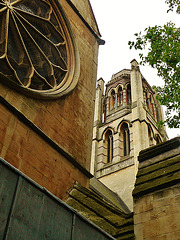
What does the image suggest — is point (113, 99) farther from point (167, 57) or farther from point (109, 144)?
point (167, 57)

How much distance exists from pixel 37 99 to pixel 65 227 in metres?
3.53

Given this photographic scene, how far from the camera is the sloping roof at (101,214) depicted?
4.66 meters

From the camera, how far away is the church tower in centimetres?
2125

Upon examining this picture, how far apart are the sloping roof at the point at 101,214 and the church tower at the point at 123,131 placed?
44.7ft

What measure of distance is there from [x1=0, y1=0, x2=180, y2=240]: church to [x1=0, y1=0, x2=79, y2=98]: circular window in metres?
0.02

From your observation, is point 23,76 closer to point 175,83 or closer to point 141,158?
point 141,158

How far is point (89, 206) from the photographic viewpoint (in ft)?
19.4

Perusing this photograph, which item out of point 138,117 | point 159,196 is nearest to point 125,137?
point 138,117

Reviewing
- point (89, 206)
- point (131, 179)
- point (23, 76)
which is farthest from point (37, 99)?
point (131, 179)

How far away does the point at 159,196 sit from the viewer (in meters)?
4.29

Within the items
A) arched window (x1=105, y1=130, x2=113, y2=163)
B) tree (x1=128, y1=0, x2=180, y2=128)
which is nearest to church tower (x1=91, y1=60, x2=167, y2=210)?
arched window (x1=105, y1=130, x2=113, y2=163)

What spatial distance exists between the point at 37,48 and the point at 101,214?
4426mm

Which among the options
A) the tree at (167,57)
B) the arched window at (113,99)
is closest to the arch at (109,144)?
the arched window at (113,99)

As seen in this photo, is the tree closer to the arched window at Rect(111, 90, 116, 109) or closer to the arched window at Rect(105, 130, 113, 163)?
the arched window at Rect(105, 130, 113, 163)
